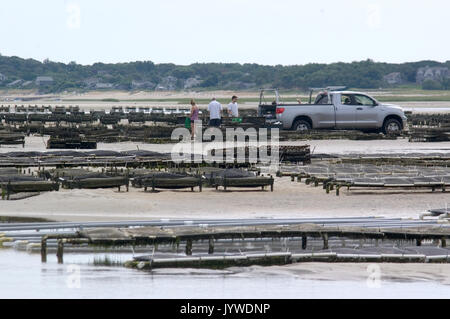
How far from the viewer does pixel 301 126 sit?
3403cm

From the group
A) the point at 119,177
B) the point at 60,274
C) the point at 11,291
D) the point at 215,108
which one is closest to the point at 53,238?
the point at 60,274

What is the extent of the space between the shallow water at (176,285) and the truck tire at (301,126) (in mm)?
22209

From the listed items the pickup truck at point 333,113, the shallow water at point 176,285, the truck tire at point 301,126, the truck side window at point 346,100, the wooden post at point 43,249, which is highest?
the truck side window at point 346,100

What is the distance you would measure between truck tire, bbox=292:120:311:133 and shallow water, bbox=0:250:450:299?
22.2 m

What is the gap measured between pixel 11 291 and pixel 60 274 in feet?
3.01

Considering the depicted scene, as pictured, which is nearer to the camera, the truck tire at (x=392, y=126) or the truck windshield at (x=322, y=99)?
the truck windshield at (x=322, y=99)

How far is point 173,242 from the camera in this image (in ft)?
41.0

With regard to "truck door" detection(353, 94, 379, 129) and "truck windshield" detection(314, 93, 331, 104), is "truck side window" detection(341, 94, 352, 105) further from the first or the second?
"truck windshield" detection(314, 93, 331, 104)

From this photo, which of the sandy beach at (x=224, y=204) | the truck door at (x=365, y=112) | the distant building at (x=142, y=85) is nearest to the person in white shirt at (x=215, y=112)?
the truck door at (x=365, y=112)

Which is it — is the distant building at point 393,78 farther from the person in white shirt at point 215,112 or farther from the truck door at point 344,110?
the person in white shirt at point 215,112

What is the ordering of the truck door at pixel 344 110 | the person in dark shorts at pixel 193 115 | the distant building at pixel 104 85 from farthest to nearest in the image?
the distant building at pixel 104 85 → the truck door at pixel 344 110 → the person in dark shorts at pixel 193 115

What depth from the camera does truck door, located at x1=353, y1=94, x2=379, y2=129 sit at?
34.1 metres

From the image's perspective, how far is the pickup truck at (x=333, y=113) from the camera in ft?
110

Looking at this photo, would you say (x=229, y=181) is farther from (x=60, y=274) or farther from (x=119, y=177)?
(x=60, y=274)
